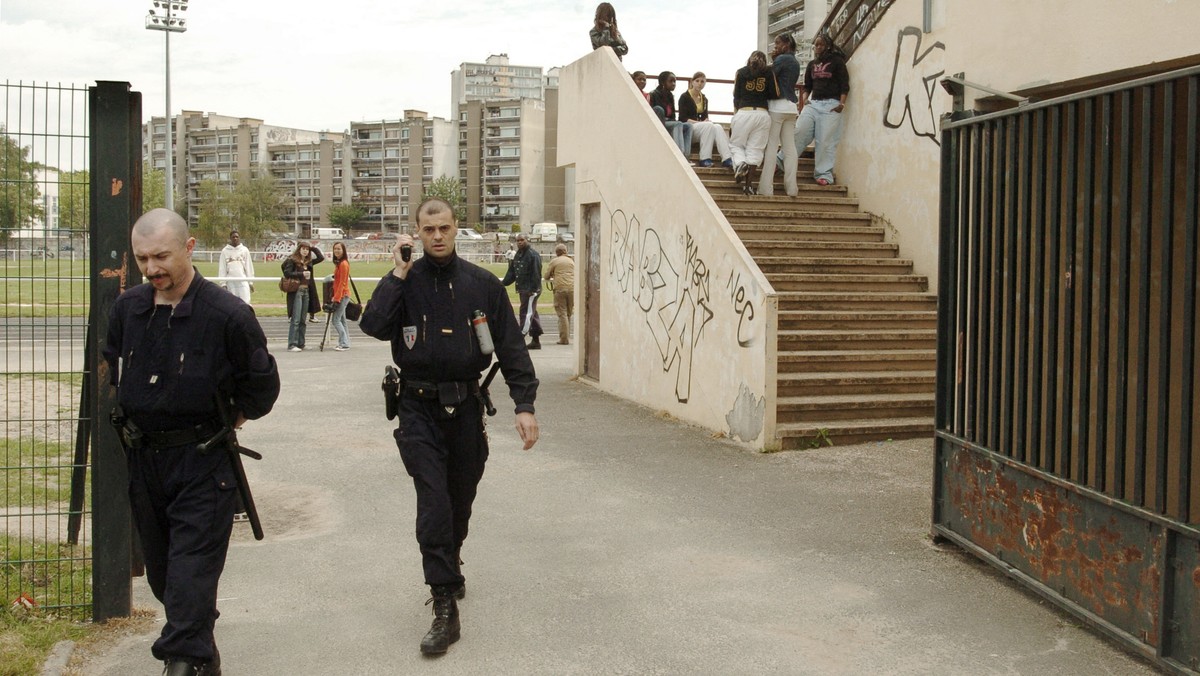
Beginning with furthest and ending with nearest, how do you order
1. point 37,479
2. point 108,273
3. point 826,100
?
point 826,100, point 37,479, point 108,273

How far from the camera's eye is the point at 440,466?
489 cm

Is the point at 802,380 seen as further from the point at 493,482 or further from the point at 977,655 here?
the point at 977,655

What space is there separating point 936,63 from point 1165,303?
7.01 meters

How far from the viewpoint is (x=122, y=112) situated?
15.7ft

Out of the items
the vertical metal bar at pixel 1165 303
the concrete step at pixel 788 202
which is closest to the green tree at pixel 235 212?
the concrete step at pixel 788 202

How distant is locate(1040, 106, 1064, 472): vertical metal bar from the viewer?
5227mm

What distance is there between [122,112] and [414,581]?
2.72 meters

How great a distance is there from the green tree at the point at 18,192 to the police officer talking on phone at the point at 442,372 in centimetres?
151

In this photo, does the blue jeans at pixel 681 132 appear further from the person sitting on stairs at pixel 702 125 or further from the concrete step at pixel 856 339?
the concrete step at pixel 856 339

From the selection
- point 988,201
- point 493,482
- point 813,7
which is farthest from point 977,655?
point 813,7

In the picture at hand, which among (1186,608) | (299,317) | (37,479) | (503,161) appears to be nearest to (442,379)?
(1186,608)

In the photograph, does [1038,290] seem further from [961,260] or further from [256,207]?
[256,207]

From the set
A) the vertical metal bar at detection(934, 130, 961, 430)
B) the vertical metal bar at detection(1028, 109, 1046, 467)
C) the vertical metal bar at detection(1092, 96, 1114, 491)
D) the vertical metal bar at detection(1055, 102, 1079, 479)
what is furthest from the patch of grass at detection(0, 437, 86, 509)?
the vertical metal bar at detection(1092, 96, 1114, 491)

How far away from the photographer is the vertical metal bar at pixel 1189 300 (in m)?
4.16
